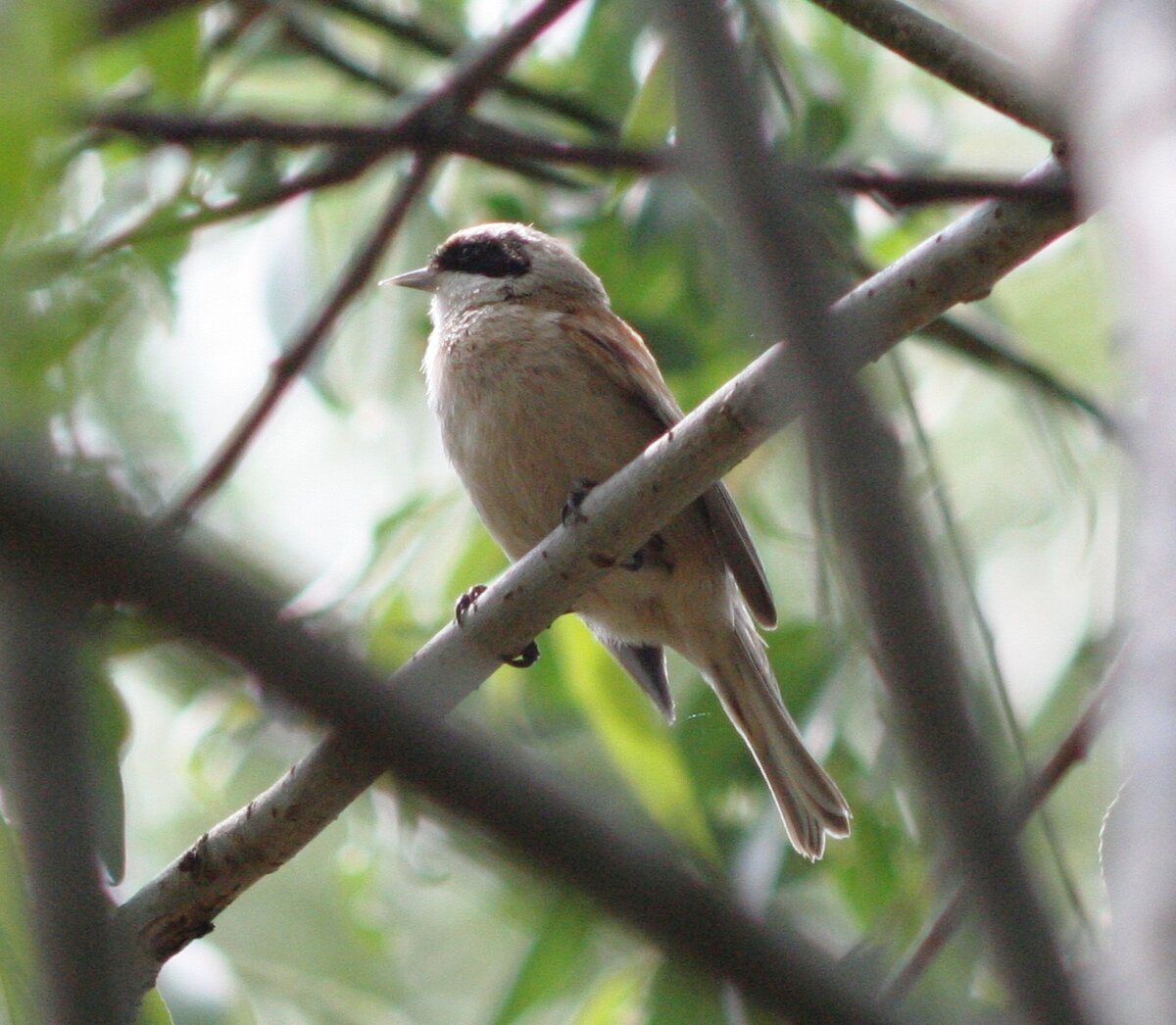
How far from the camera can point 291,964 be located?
6965mm

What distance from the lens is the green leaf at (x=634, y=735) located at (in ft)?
16.5

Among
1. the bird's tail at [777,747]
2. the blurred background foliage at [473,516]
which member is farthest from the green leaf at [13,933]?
the bird's tail at [777,747]

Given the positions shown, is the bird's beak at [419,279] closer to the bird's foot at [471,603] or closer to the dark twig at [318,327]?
the dark twig at [318,327]

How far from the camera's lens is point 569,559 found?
3.55 meters

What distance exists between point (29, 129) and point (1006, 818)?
1.37 m

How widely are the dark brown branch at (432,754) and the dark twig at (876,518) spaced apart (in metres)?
0.12

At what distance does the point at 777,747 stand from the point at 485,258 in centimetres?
245

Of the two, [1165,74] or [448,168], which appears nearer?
[1165,74]

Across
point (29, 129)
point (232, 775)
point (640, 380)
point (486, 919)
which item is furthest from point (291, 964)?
point (29, 129)

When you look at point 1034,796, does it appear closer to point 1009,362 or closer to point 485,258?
point 1009,362

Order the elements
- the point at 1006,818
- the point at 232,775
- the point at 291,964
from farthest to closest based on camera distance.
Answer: the point at 291,964
the point at 232,775
the point at 1006,818

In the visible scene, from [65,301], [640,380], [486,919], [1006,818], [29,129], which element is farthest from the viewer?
[486,919]

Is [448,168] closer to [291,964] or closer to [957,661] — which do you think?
[291,964]

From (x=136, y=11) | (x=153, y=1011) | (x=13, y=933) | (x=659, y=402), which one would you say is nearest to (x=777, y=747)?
(x=659, y=402)
